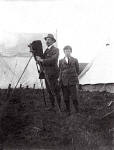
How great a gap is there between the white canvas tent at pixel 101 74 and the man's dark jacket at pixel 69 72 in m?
5.51

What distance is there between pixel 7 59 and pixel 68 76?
11728 millimetres

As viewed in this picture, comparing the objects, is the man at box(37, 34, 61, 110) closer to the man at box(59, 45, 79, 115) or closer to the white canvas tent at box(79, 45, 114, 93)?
the man at box(59, 45, 79, 115)

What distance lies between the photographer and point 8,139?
504 cm

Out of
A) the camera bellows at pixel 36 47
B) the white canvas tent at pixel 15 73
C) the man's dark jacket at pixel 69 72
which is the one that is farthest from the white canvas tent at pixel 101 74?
the camera bellows at pixel 36 47

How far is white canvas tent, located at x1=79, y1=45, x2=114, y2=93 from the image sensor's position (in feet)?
43.2

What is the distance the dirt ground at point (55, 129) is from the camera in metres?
4.91

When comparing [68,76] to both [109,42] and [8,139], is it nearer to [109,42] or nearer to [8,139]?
[8,139]

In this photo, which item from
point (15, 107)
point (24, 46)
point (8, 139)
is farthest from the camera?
point (24, 46)

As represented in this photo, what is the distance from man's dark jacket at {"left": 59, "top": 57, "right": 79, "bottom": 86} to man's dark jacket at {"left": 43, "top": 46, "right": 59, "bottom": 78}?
0.16 m

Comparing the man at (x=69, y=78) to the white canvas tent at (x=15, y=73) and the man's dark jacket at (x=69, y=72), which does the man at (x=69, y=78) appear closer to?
the man's dark jacket at (x=69, y=72)

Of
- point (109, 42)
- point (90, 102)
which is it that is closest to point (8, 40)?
point (109, 42)

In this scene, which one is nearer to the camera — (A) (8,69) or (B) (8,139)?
(B) (8,139)

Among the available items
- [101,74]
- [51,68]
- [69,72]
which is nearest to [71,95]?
[69,72]

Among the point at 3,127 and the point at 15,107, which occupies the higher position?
the point at 15,107
